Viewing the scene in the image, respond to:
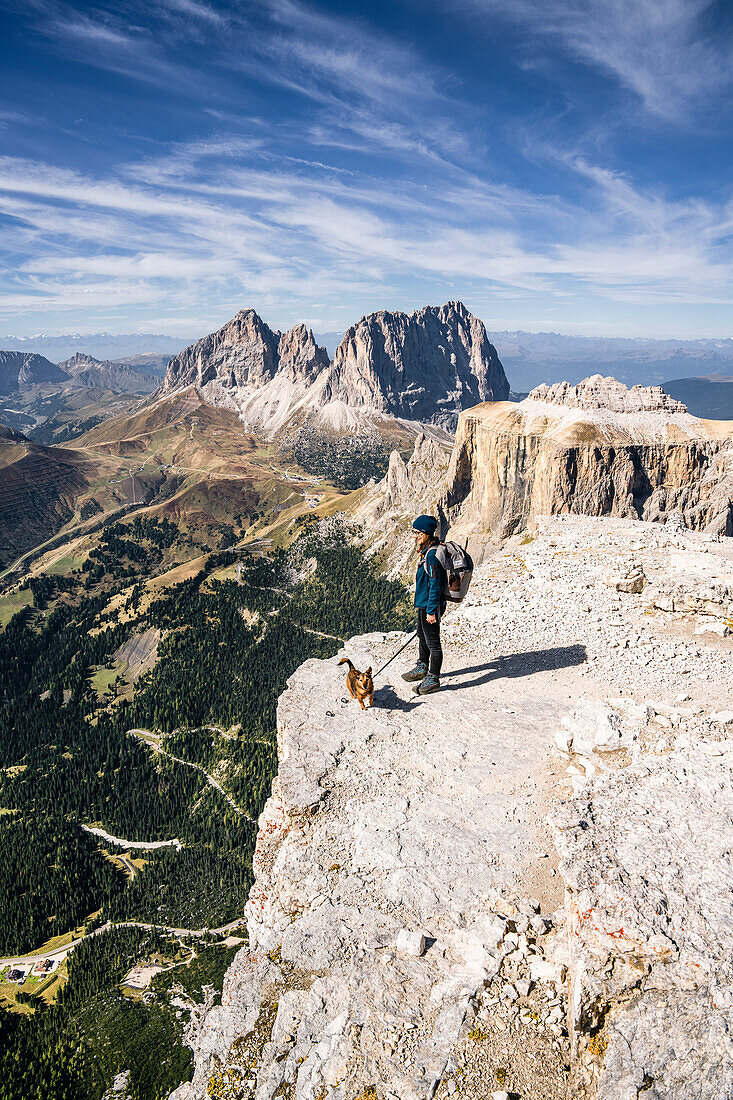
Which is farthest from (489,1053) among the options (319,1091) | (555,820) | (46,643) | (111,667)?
(46,643)

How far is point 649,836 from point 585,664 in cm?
831

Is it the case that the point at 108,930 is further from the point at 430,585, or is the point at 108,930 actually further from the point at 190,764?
the point at 430,585

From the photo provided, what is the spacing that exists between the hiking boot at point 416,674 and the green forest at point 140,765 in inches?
2156

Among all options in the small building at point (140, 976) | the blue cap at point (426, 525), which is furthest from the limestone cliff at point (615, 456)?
the small building at point (140, 976)

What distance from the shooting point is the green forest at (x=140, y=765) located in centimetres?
5888

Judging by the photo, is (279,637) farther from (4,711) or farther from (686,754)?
(686,754)

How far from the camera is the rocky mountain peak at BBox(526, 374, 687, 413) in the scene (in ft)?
259

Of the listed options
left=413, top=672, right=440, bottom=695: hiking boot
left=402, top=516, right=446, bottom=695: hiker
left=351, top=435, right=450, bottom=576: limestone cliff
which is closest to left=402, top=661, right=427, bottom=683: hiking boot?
left=402, top=516, right=446, bottom=695: hiker

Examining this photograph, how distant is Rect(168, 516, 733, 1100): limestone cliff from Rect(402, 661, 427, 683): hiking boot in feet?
1.06

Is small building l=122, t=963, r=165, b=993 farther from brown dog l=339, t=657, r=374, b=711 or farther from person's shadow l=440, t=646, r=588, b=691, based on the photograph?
person's shadow l=440, t=646, r=588, b=691

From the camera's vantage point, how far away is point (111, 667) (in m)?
151

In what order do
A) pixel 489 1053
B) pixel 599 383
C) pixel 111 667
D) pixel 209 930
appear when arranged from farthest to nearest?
1. pixel 111 667
2. pixel 599 383
3. pixel 209 930
4. pixel 489 1053

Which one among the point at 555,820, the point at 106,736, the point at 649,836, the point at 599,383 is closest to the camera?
the point at 649,836

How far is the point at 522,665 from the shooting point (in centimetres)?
1744
